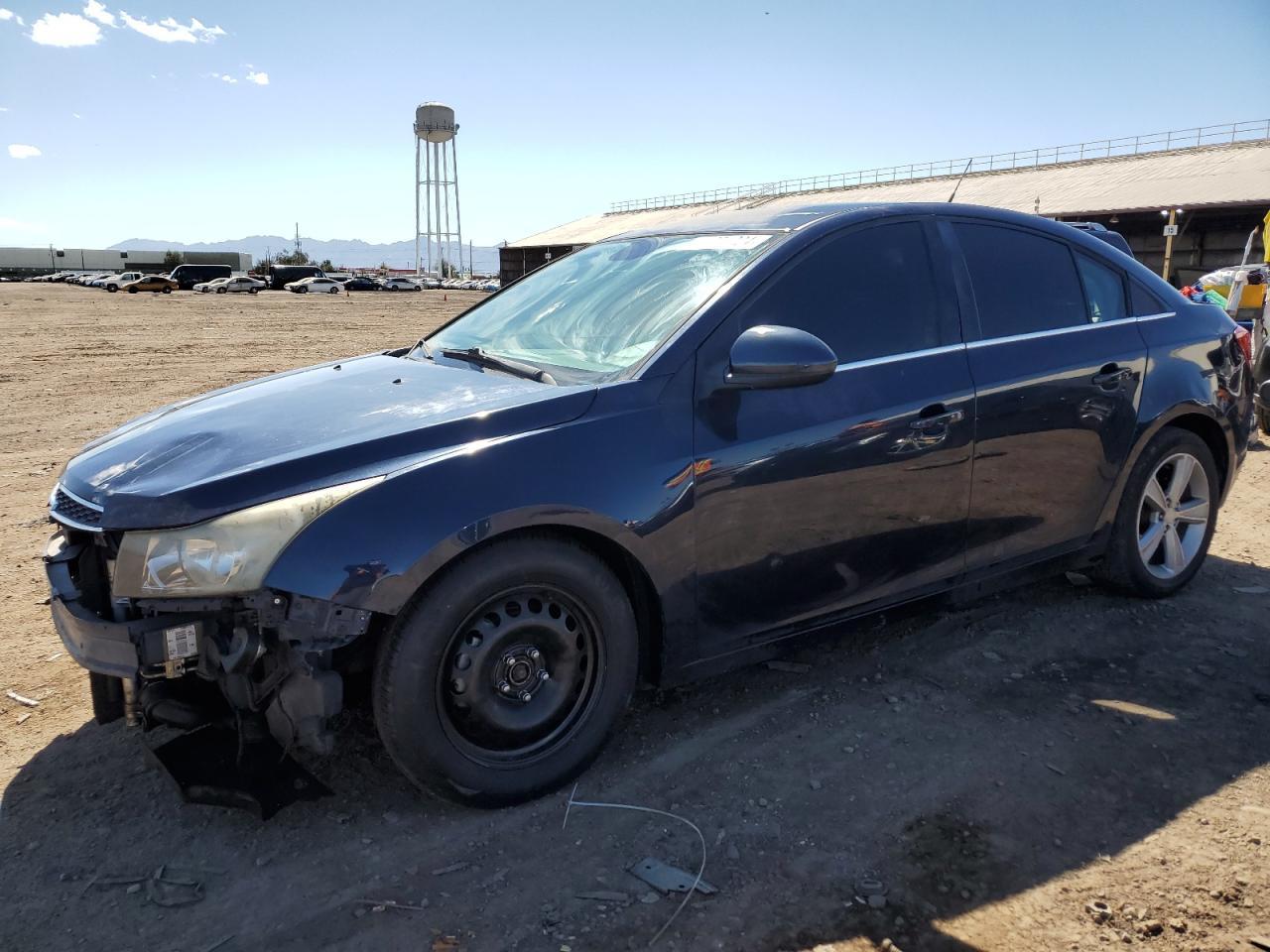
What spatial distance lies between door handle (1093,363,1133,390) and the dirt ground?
1099 millimetres

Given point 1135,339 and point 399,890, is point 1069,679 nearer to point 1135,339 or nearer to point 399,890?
point 1135,339

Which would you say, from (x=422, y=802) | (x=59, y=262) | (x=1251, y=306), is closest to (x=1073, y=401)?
(x=422, y=802)

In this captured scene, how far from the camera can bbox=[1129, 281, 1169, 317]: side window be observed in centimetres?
420

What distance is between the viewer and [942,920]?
2355 millimetres

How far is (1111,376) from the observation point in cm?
394

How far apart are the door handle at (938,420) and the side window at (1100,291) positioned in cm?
104

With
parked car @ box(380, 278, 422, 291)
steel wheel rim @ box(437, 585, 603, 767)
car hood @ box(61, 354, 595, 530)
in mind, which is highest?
parked car @ box(380, 278, 422, 291)

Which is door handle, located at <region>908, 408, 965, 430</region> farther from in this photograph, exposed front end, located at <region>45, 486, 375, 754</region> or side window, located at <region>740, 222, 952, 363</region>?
exposed front end, located at <region>45, 486, 375, 754</region>

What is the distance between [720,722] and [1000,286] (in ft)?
6.68

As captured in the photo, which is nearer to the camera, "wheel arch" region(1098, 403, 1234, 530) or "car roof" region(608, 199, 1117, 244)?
"car roof" region(608, 199, 1117, 244)

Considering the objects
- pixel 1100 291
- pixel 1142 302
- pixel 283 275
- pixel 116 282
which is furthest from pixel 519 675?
pixel 283 275

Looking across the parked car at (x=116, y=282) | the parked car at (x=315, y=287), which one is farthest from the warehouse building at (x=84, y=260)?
the parked car at (x=315, y=287)

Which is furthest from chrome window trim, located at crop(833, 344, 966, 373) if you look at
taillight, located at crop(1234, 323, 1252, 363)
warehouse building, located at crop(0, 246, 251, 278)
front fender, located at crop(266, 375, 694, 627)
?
warehouse building, located at crop(0, 246, 251, 278)

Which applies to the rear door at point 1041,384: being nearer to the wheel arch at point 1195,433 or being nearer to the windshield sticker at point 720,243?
the wheel arch at point 1195,433
